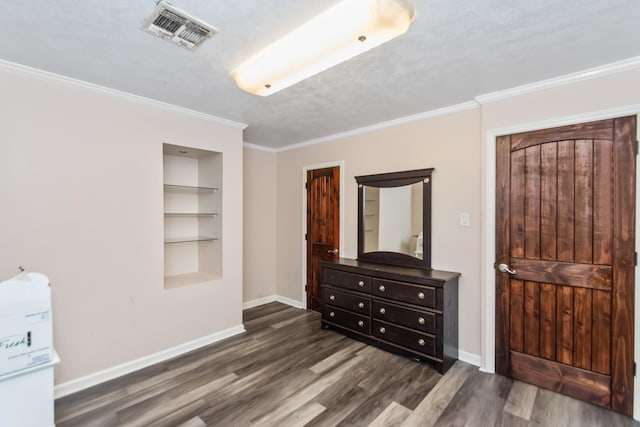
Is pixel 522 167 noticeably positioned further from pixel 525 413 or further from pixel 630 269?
pixel 525 413

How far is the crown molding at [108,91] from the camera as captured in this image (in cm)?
216

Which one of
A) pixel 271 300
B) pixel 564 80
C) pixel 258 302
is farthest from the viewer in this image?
pixel 271 300

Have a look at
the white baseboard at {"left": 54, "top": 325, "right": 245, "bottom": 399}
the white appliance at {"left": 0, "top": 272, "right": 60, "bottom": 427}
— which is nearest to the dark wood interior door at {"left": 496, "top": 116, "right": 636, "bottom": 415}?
the white baseboard at {"left": 54, "top": 325, "right": 245, "bottom": 399}

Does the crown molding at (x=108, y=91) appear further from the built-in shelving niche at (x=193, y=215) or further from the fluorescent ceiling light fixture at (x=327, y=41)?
the fluorescent ceiling light fixture at (x=327, y=41)

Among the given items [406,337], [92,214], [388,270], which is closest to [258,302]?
[388,270]

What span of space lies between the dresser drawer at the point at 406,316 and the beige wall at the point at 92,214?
1899mm

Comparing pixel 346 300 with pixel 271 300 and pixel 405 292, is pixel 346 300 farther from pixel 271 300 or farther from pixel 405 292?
pixel 271 300

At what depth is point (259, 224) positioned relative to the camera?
4613mm

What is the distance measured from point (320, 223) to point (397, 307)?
1.71 meters

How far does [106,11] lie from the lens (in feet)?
5.20

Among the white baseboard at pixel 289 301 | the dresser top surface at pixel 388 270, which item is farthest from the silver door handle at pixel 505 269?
the white baseboard at pixel 289 301

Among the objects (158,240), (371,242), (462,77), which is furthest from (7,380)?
(462,77)

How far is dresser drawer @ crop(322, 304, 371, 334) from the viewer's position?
320cm

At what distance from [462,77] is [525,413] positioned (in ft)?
8.25
